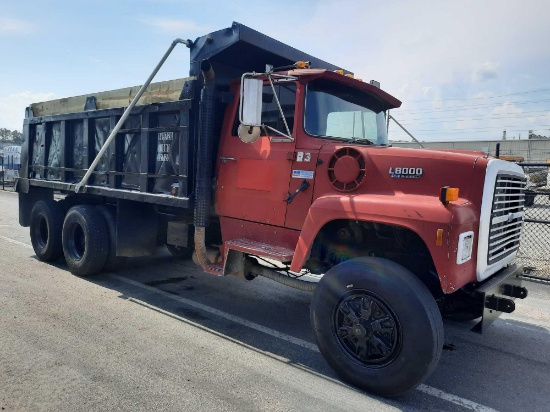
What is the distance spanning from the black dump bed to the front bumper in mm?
3184

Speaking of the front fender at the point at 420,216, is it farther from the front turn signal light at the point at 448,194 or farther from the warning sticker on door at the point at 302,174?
the warning sticker on door at the point at 302,174

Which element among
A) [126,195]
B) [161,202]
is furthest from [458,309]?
[126,195]

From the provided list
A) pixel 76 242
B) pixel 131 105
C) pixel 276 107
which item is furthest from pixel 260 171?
pixel 76 242

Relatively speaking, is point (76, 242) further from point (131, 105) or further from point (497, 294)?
point (497, 294)

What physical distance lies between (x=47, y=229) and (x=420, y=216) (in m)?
Result: 6.25

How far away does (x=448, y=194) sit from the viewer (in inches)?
122

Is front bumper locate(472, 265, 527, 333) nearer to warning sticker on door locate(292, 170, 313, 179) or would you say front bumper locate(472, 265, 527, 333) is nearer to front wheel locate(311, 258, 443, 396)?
front wheel locate(311, 258, 443, 396)

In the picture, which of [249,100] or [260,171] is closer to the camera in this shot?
[249,100]

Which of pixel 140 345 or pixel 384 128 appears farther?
pixel 384 128

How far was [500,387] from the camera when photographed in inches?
138

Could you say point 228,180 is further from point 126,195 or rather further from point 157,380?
point 157,380

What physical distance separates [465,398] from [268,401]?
1565mm

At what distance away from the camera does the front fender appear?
3.09m

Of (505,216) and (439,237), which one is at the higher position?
(505,216)
